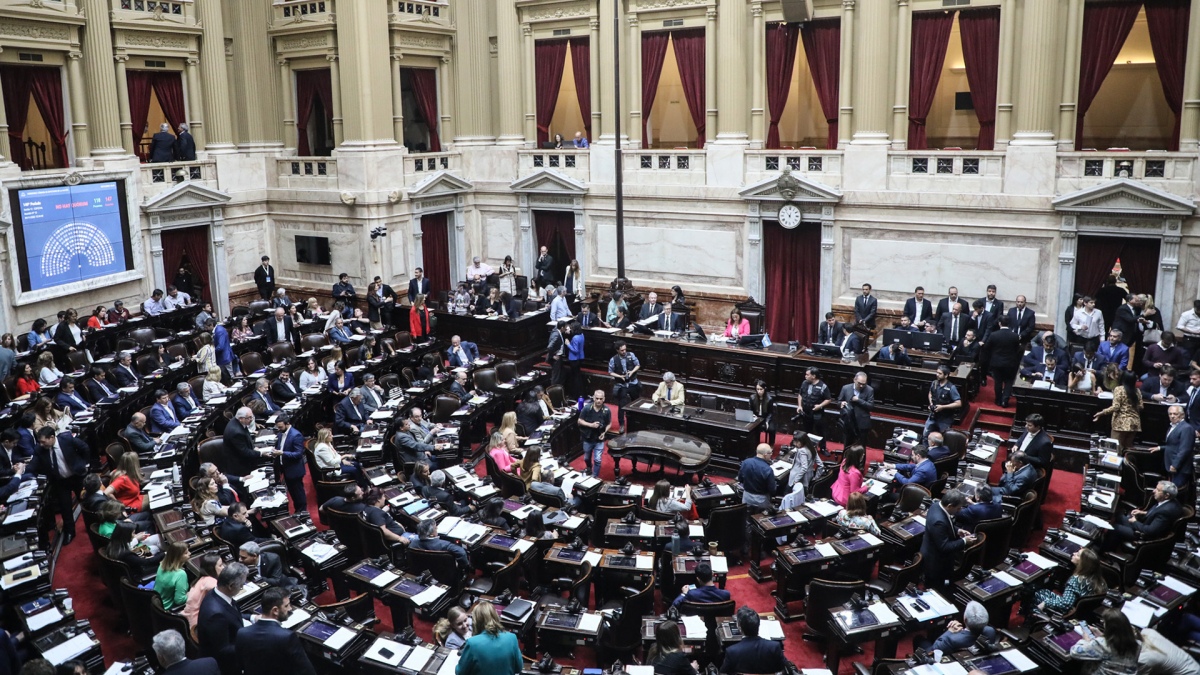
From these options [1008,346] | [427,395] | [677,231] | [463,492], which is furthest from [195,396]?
[1008,346]

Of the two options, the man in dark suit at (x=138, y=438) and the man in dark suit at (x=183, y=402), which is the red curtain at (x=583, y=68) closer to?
the man in dark suit at (x=183, y=402)

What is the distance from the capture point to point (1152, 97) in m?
22.4

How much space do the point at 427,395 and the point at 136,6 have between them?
1241cm

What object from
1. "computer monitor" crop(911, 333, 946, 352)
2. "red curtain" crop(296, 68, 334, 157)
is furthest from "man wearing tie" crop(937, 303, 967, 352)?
"red curtain" crop(296, 68, 334, 157)

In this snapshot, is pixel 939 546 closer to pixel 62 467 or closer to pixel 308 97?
pixel 62 467

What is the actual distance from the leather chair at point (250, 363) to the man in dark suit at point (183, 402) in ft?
6.95

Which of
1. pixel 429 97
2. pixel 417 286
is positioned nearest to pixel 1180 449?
pixel 417 286

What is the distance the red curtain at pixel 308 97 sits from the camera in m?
24.1

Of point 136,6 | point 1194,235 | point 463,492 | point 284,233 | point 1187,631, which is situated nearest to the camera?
point 1187,631

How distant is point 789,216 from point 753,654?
14575 mm

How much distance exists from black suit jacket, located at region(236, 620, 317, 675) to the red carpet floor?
2.89 meters

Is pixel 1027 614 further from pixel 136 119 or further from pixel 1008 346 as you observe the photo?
pixel 136 119

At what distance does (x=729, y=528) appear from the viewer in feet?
39.8

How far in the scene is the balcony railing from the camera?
21.2 metres
